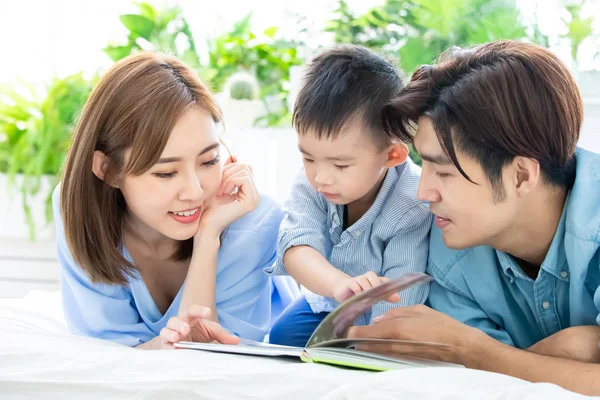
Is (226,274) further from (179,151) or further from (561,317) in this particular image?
(561,317)

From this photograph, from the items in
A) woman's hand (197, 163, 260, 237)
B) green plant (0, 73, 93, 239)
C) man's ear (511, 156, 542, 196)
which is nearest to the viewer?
man's ear (511, 156, 542, 196)

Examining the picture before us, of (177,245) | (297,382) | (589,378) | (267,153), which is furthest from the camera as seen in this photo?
(267,153)

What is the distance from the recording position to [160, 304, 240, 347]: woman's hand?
156cm

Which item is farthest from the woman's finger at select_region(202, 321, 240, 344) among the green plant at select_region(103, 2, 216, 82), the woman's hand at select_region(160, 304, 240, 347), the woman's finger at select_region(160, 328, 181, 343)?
the green plant at select_region(103, 2, 216, 82)

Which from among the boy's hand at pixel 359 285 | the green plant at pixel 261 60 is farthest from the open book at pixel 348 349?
the green plant at pixel 261 60

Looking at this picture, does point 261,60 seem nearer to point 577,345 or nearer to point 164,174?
point 164,174

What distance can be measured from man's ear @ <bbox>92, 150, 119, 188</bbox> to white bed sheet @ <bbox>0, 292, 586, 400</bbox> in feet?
1.70

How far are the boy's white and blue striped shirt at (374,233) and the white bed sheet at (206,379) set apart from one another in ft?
1.63

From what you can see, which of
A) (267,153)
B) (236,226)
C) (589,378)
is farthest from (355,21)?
(589,378)

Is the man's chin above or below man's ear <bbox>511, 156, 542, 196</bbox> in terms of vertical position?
below

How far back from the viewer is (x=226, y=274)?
1.98 meters

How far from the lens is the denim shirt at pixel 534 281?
153 cm

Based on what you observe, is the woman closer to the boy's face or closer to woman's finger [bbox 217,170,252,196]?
woman's finger [bbox 217,170,252,196]

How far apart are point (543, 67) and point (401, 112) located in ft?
1.02
